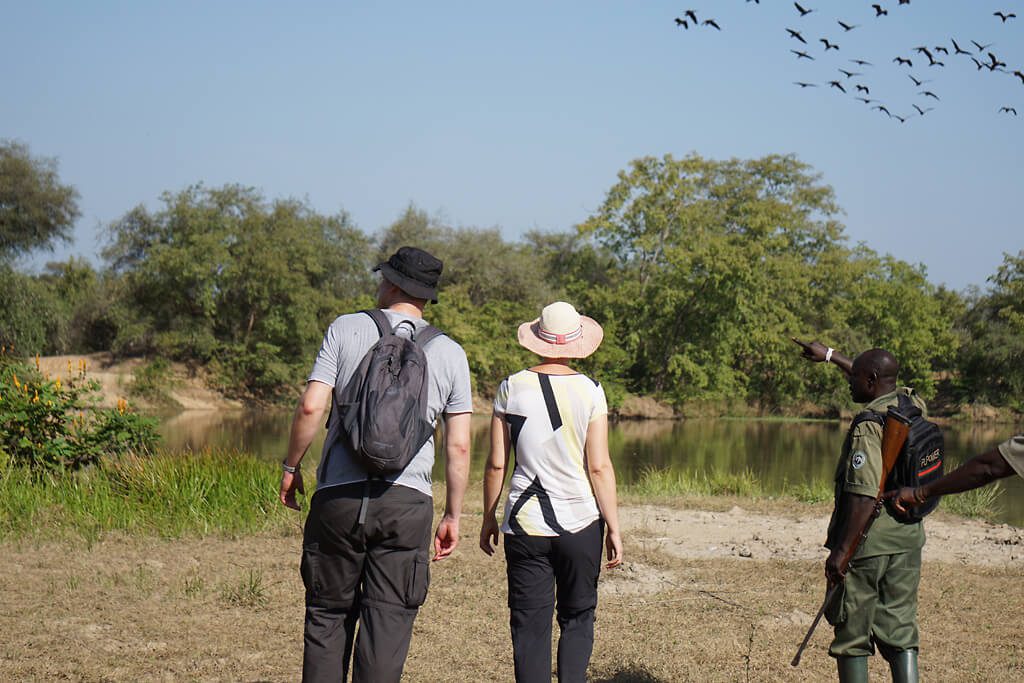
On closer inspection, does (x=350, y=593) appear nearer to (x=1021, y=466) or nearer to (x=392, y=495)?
(x=392, y=495)

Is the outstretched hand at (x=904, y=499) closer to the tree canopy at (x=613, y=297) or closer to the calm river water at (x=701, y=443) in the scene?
the calm river water at (x=701, y=443)

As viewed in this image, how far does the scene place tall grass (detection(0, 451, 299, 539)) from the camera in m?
8.14

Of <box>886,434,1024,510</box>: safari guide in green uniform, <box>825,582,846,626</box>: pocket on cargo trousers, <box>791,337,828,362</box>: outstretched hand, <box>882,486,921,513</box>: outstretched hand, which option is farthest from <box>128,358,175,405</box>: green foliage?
<box>886,434,1024,510</box>: safari guide in green uniform

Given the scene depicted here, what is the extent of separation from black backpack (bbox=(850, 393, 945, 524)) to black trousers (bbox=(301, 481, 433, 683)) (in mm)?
1838

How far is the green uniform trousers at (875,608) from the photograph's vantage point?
160 inches

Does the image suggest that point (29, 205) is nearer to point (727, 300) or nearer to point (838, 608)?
point (727, 300)

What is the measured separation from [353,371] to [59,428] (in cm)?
691

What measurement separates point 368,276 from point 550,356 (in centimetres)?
3756

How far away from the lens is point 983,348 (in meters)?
43.4

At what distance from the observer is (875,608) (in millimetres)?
4098

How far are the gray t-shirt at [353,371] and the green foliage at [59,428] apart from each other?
21.2 ft

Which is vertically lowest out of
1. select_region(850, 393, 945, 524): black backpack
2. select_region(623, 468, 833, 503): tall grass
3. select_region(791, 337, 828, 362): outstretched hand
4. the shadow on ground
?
select_region(623, 468, 833, 503): tall grass

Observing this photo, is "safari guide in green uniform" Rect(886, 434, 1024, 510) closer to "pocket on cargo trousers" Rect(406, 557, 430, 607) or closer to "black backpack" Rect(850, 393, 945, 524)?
"black backpack" Rect(850, 393, 945, 524)

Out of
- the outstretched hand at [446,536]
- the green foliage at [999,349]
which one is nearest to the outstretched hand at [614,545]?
the outstretched hand at [446,536]
